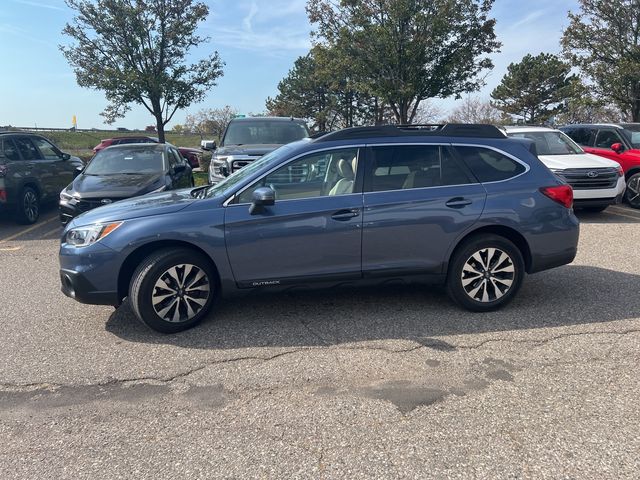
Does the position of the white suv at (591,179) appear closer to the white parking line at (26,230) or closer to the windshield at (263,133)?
the windshield at (263,133)

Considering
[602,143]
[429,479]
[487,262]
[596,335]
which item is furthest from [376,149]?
[602,143]

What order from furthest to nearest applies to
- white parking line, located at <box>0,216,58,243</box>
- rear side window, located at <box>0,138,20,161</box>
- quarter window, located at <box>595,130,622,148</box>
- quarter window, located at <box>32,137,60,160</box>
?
quarter window, located at <box>595,130,622,148</box> → quarter window, located at <box>32,137,60,160</box> → rear side window, located at <box>0,138,20,161</box> → white parking line, located at <box>0,216,58,243</box>

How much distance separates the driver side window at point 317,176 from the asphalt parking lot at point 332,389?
1179mm

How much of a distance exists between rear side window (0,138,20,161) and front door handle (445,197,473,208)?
338 inches

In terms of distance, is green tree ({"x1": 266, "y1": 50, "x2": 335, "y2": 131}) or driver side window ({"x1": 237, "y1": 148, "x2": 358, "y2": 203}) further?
green tree ({"x1": 266, "y1": 50, "x2": 335, "y2": 131})

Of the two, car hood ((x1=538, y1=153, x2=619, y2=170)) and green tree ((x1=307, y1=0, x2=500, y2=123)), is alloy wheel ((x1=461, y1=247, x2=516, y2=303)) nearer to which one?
car hood ((x1=538, y1=153, x2=619, y2=170))

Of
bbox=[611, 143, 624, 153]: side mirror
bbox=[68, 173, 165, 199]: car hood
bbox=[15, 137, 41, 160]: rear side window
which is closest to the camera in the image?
bbox=[68, 173, 165, 199]: car hood

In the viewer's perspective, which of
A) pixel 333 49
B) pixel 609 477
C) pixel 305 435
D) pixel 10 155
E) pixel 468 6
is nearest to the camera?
pixel 609 477

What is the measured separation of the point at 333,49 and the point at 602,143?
1026cm

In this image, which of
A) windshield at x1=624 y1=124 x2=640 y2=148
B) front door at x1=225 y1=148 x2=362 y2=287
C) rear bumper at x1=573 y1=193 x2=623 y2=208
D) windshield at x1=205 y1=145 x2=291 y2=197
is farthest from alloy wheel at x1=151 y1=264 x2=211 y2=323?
windshield at x1=624 y1=124 x2=640 y2=148

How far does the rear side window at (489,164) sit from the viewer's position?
185 inches

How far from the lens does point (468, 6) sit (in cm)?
1691

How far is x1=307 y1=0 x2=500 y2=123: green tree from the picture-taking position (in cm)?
1666

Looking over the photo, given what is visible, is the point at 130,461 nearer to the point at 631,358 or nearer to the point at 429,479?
the point at 429,479
